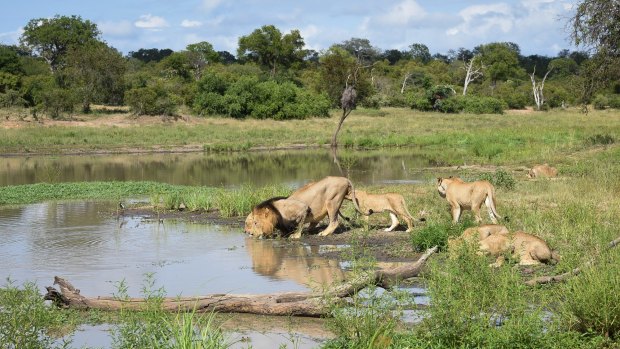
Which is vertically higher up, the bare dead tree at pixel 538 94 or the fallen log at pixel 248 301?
the bare dead tree at pixel 538 94

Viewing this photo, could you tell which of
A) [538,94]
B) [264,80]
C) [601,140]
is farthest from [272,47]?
[601,140]

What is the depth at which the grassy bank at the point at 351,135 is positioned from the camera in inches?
1320

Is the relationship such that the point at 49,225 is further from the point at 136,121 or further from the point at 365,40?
the point at 365,40

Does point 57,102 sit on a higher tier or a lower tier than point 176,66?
lower

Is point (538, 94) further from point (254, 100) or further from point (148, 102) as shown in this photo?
point (148, 102)

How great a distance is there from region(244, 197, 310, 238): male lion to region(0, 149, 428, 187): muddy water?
30.2 ft

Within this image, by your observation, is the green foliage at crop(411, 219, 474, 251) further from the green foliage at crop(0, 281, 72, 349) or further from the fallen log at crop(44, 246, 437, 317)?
the green foliage at crop(0, 281, 72, 349)

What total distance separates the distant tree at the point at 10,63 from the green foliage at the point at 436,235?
5558cm

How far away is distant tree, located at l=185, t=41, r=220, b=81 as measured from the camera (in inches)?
3260

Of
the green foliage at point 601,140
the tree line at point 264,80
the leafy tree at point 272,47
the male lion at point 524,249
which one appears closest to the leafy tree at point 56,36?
the tree line at point 264,80

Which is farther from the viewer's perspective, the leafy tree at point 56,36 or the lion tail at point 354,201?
the leafy tree at point 56,36

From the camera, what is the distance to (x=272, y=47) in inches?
3361

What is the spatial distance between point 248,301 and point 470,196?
19.3 ft

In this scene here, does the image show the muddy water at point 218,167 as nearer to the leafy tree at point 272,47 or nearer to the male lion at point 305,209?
the male lion at point 305,209
